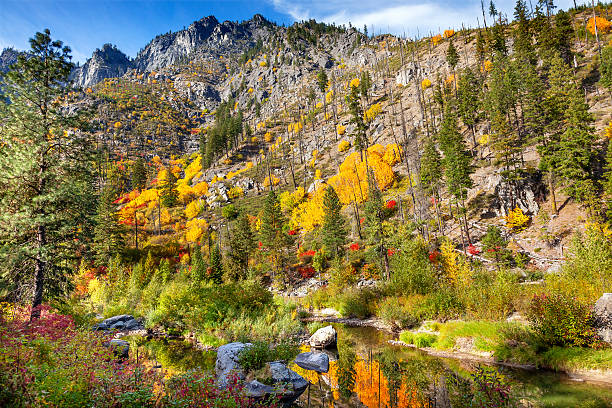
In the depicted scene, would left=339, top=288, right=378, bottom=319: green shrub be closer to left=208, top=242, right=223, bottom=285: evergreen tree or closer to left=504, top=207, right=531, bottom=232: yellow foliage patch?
left=208, top=242, right=223, bottom=285: evergreen tree

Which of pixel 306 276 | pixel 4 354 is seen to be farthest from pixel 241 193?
pixel 4 354

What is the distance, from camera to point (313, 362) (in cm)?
1360

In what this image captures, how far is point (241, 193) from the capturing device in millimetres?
85188

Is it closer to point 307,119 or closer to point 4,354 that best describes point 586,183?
point 4,354

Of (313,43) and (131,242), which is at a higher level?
(313,43)

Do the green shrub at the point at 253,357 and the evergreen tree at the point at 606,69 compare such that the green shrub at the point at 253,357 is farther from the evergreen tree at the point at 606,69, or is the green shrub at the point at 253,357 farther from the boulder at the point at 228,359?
the evergreen tree at the point at 606,69

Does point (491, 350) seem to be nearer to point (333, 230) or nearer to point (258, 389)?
point (258, 389)

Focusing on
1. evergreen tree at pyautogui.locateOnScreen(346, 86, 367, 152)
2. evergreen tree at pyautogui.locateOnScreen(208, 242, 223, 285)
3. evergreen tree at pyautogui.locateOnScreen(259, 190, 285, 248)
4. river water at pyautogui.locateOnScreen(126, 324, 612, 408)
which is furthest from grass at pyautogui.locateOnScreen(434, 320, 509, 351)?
evergreen tree at pyautogui.locateOnScreen(346, 86, 367, 152)

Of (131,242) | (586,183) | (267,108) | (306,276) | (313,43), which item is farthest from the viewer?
(313,43)

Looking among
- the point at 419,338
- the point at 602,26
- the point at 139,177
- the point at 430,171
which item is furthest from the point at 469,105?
the point at 139,177

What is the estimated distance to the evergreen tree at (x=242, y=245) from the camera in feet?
151

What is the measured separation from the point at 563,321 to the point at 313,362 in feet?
35.6

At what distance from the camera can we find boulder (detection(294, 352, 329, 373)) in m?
13.4

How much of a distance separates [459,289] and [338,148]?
2958 inches
